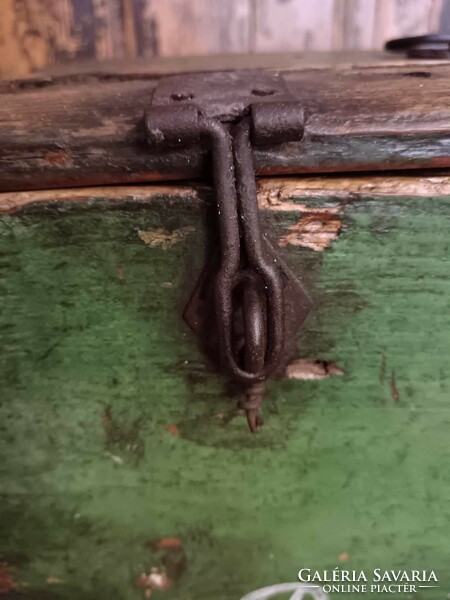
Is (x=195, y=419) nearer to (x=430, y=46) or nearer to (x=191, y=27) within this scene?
(x=430, y=46)

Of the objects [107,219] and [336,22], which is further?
[336,22]

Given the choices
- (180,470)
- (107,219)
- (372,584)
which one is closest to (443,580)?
(372,584)

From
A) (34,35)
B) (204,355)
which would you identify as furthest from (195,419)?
(34,35)

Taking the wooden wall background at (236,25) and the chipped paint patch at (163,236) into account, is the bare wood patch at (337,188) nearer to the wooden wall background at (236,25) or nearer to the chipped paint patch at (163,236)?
the chipped paint patch at (163,236)

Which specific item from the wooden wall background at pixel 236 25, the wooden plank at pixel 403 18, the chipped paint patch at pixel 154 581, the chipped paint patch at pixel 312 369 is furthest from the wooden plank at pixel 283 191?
the wooden plank at pixel 403 18

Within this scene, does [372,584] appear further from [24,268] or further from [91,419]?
[24,268]
